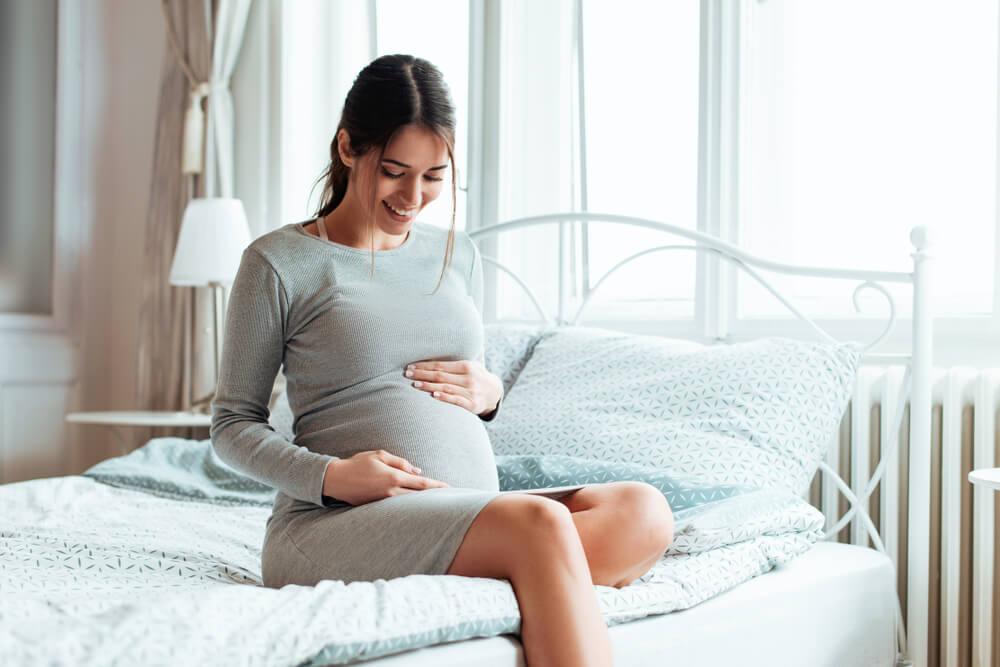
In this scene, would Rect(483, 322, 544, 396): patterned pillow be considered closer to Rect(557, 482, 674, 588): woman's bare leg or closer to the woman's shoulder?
the woman's shoulder

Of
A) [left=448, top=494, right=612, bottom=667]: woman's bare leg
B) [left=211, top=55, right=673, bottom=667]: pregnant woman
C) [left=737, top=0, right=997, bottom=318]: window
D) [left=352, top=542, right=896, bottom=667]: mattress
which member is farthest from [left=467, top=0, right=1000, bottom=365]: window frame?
[left=448, top=494, right=612, bottom=667]: woman's bare leg

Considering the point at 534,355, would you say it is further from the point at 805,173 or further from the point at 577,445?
the point at 805,173

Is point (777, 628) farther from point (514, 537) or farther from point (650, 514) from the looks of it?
point (514, 537)

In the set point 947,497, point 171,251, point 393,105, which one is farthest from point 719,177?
point 171,251

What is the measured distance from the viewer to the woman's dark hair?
4.22ft

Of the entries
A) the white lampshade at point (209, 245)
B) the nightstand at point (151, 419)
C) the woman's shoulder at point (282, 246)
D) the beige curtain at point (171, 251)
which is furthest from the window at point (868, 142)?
the beige curtain at point (171, 251)

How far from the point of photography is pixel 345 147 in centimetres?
135

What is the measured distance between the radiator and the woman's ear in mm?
1143

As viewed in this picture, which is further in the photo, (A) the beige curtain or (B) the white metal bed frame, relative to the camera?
(A) the beige curtain

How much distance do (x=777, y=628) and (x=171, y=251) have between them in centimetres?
268

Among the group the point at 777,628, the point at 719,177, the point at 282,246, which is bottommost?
the point at 777,628

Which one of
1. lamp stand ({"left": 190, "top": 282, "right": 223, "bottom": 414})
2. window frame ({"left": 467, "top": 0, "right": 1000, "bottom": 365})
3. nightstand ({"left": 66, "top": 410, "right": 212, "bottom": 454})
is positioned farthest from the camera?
lamp stand ({"left": 190, "top": 282, "right": 223, "bottom": 414})

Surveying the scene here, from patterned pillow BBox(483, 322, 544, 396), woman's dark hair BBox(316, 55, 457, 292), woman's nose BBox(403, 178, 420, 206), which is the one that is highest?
woman's dark hair BBox(316, 55, 457, 292)

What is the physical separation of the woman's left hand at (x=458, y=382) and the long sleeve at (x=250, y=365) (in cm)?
19
